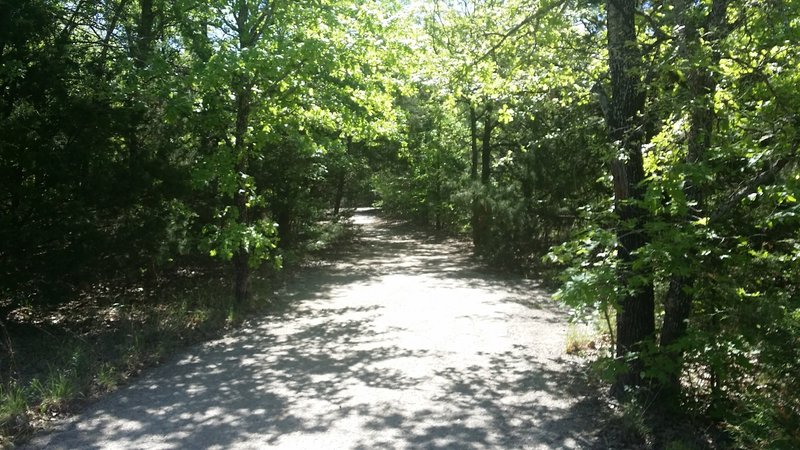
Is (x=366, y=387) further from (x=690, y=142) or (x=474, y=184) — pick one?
(x=474, y=184)

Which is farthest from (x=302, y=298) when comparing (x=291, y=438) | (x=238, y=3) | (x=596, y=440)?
(x=596, y=440)

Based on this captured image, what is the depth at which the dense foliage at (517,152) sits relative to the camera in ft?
16.6

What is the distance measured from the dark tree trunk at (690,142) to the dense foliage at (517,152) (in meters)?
0.03

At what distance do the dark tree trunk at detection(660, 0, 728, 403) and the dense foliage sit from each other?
0.03 m

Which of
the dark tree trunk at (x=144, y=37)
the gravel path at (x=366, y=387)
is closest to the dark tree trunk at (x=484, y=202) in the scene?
the gravel path at (x=366, y=387)

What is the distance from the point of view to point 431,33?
34.0 feet

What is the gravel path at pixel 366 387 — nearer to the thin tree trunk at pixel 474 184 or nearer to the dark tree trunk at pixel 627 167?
the dark tree trunk at pixel 627 167

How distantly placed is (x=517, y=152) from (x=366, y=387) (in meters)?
10.9

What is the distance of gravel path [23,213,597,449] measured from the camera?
5582 millimetres

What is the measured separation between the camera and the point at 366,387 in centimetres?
709

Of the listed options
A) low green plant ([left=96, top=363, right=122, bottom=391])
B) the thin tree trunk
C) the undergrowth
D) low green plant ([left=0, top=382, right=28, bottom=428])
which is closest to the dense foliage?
the undergrowth

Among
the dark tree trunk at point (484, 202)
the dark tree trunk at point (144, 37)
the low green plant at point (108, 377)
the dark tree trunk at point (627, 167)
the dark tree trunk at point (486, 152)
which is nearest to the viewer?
the dark tree trunk at point (627, 167)

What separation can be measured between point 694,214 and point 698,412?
6.51ft

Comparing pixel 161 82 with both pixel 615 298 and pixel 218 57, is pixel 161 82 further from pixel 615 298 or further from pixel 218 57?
pixel 615 298
